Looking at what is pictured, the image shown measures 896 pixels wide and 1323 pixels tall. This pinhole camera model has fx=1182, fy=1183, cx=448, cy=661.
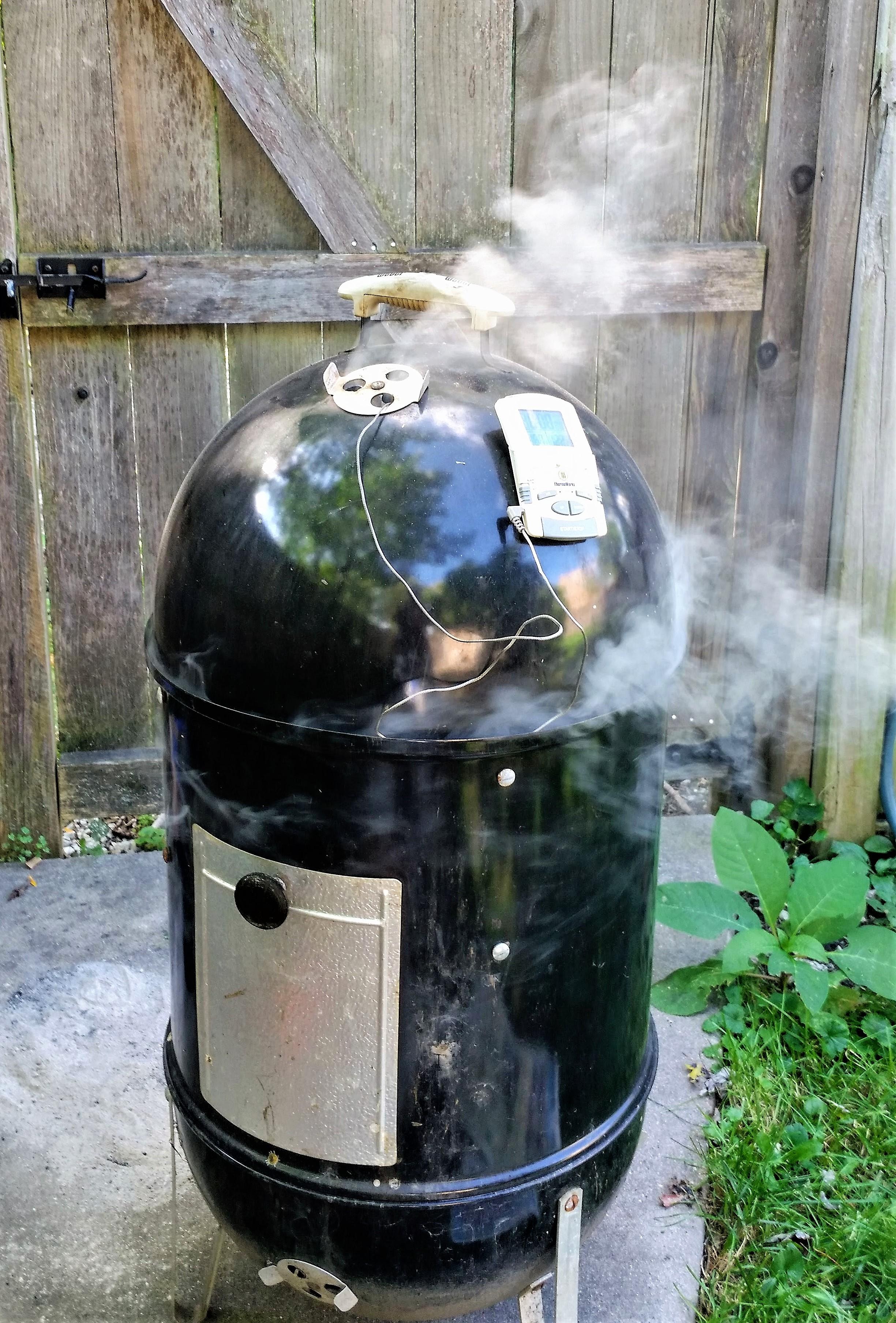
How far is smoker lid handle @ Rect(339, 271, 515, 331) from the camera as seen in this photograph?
1.62m

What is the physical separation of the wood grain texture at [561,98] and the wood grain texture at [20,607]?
4.20ft

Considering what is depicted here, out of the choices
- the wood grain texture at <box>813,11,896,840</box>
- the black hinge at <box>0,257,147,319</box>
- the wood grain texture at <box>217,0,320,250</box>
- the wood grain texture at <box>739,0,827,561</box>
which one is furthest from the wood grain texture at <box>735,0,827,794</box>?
the black hinge at <box>0,257,147,319</box>

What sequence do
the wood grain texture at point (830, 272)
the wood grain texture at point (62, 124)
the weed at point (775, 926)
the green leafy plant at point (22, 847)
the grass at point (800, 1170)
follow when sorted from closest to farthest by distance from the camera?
the grass at point (800, 1170), the weed at point (775, 926), the wood grain texture at point (62, 124), the wood grain texture at point (830, 272), the green leafy plant at point (22, 847)

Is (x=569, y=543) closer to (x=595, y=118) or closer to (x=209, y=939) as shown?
(x=209, y=939)

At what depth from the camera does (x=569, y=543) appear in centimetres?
147

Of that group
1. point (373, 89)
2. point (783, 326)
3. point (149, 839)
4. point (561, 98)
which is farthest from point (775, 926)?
point (373, 89)

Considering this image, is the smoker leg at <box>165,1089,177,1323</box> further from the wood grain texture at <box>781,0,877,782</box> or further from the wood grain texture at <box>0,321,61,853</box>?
the wood grain texture at <box>781,0,877,782</box>

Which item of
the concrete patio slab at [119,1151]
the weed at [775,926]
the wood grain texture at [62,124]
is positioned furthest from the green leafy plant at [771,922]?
the wood grain texture at [62,124]

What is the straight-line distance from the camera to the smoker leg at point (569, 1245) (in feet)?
5.52

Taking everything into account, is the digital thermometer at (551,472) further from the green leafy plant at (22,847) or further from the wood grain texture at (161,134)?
the green leafy plant at (22,847)

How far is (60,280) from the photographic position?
2928 millimetres

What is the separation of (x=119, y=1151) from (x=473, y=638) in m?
1.56

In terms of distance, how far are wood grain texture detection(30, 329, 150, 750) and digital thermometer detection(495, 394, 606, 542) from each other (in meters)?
1.88

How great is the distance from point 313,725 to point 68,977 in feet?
5.67
